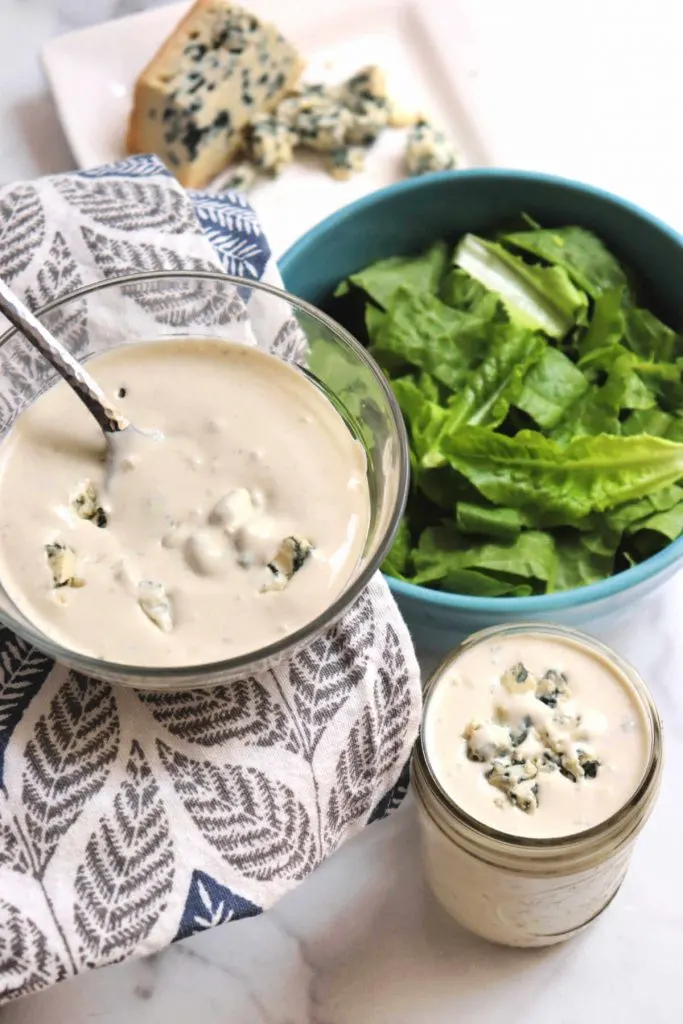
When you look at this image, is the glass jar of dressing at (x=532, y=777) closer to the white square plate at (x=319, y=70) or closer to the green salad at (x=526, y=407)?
the green salad at (x=526, y=407)

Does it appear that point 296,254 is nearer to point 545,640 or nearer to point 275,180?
point 275,180

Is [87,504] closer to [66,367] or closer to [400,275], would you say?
[66,367]

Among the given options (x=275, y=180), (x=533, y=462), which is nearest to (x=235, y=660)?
(x=533, y=462)

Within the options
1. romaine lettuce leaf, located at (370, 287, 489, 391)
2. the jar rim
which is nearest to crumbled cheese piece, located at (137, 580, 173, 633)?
the jar rim

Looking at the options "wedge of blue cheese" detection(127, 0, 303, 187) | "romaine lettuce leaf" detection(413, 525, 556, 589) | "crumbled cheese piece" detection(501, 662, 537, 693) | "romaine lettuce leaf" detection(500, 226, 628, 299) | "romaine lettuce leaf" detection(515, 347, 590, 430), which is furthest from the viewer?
"wedge of blue cheese" detection(127, 0, 303, 187)

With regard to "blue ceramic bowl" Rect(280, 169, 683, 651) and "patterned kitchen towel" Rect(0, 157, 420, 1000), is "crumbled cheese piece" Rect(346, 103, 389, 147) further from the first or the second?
"patterned kitchen towel" Rect(0, 157, 420, 1000)

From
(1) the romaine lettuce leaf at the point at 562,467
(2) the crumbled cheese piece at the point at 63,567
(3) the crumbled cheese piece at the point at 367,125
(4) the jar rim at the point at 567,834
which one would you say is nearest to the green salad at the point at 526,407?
(1) the romaine lettuce leaf at the point at 562,467

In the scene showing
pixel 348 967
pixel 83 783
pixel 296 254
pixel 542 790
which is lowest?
pixel 348 967
